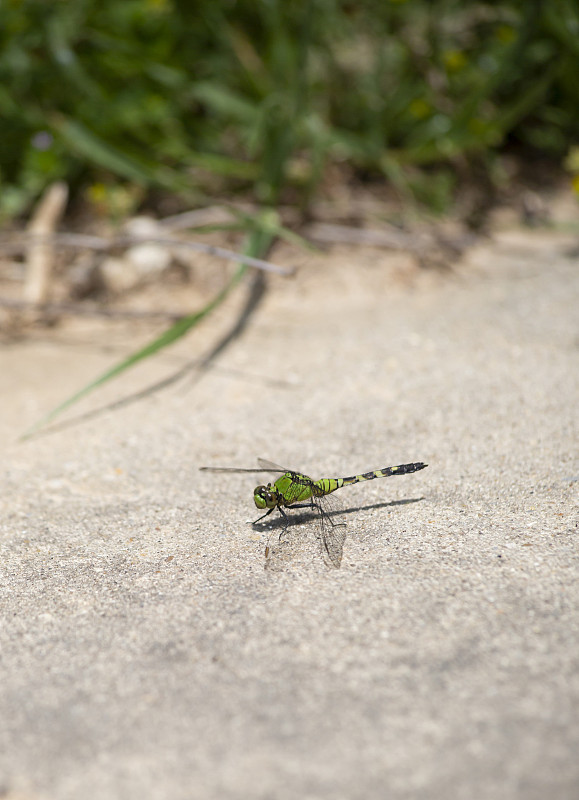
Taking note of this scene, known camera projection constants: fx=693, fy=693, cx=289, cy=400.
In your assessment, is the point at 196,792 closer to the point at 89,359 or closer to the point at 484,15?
the point at 89,359

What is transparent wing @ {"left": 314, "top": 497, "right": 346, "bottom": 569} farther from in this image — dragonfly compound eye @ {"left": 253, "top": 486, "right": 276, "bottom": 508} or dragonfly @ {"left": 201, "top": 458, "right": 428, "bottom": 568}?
dragonfly compound eye @ {"left": 253, "top": 486, "right": 276, "bottom": 508}

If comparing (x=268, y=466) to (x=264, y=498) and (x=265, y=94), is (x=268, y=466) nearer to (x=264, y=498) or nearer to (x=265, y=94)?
(x=264, y=498)

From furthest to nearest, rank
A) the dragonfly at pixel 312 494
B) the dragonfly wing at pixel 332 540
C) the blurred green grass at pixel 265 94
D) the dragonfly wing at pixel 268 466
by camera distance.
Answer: the blurred green grass at pixel 265 94, the dragonfly wing at pixel 268 466, the dragonfly at pixel 312 494, the dragonfly wing at pixel 332 540

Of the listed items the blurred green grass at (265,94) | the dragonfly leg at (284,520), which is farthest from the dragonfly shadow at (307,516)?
the blurred green grass at (265,94)

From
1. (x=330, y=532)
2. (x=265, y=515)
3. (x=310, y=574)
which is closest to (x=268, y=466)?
(x=265, y=515)

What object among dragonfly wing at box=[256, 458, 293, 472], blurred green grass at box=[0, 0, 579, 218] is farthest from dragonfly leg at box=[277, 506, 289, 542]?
blurred green grass at box=[0, 0, 579, 218]

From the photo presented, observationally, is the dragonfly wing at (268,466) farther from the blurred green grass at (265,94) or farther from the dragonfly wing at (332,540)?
the blurred green grass at (265,94)

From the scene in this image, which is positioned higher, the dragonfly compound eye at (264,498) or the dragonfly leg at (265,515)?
the dragonfly compound eye at (264,498)
